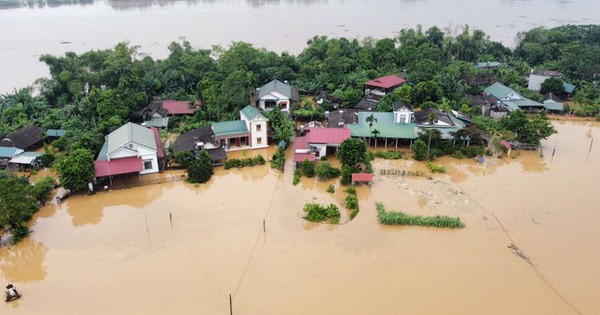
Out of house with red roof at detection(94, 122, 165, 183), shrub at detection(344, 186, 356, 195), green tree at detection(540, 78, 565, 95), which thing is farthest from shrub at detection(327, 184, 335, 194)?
green tree at detection(540, 78, 565, 95)

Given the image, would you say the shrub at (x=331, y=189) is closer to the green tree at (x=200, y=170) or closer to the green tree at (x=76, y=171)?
the green tree at (x=200, y=170)

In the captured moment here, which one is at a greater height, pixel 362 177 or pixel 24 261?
pixel 362 177

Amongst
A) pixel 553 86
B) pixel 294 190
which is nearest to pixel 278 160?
pixel 294 190

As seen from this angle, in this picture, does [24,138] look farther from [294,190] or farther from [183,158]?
[294,190]

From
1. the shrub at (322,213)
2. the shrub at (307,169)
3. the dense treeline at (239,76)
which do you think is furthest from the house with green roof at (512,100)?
the shrub at (322,213)

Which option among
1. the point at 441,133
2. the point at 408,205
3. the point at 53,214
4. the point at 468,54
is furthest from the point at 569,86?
the point at 53,214

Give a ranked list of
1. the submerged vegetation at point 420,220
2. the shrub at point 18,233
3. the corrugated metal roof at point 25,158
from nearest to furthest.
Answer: the shrub at point 18,233 → the submerged vegetation at point 420,220 → the corrugated metal roof at point 25,158
